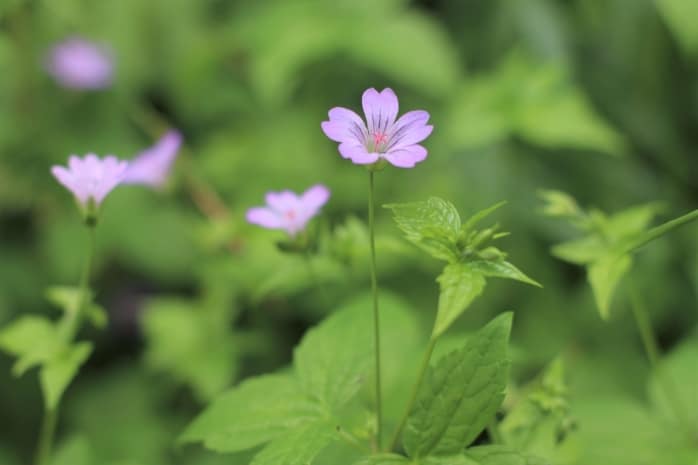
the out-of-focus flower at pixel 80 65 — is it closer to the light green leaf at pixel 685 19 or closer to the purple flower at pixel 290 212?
the purple flower at pixel 290 212

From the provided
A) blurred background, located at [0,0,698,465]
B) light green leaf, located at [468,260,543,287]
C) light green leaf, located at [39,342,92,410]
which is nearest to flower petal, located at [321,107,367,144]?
light green leaf, located at [468,260,543,287]

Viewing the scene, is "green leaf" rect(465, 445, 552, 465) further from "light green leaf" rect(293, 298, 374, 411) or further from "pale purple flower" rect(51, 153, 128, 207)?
"pale purple flower" rect(51, 153, 128, 207)

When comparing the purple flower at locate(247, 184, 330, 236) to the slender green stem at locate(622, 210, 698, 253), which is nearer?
the slender green stem at locate(622, 210, 698, 253)

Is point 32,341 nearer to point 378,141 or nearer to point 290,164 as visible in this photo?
point 378,141

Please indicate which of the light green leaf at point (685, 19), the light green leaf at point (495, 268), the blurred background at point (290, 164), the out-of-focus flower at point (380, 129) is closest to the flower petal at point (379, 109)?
the out-of-focus flower at point (380, 129)

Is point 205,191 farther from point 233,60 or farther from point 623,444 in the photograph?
point 623,444

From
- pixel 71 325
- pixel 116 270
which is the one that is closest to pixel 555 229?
pixel 71 325
